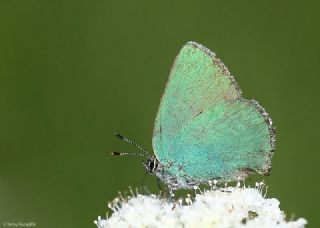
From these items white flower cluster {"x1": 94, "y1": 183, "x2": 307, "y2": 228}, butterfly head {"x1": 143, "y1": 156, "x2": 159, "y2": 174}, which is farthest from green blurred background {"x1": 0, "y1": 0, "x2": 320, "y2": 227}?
white flower cluster {"x1": 94, "y1": 183, "x2": 307, "y2": 228}

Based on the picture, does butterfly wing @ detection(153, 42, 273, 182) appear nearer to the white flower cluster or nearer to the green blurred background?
the white flower cluster

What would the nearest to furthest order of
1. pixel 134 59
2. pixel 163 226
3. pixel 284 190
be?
pixel 163 226 → pixel 284 190 → pixel 134 59

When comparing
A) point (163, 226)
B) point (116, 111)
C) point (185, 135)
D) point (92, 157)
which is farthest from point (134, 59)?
point (163, 226)

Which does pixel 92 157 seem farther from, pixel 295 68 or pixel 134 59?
pixel 295 68

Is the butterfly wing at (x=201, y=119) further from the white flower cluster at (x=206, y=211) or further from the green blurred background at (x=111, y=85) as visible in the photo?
the green blurred background at (x=111, y=85)

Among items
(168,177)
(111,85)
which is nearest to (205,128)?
(168,177)
